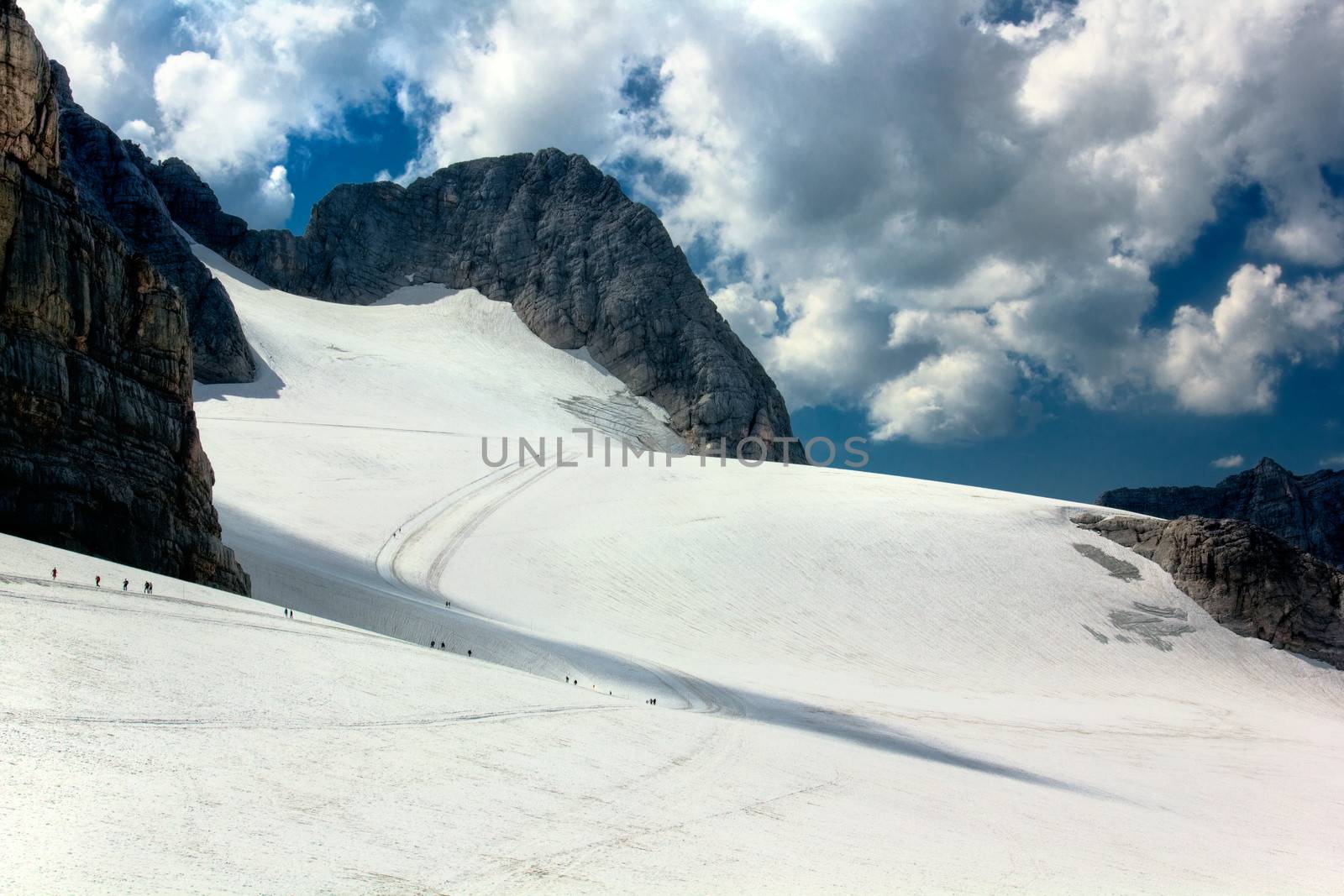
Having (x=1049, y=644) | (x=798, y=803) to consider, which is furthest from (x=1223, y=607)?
(x=798, y=803)

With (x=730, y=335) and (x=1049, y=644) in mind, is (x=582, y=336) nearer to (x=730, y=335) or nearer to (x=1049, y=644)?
(x=730, y=335)

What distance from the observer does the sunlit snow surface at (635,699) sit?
360 inches

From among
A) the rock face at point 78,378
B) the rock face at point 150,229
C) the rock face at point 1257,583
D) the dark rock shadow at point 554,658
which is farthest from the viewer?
Answer: the rock face at point 150,229

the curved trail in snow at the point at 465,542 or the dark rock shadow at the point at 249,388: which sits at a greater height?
the dark rock shadow at the point at 249,388

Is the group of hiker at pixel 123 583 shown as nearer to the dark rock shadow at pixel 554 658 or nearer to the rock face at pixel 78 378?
the rock face at pixel 78 378

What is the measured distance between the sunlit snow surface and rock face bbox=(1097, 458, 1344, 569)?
48.5 meters

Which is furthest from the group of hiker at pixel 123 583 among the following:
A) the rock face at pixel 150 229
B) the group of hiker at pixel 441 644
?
the rock face at pixel 150 229

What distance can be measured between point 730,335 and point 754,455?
17.5 m

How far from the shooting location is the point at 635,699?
21938 mm

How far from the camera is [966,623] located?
1383 inches

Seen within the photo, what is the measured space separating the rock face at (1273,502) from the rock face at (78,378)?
3053 inches

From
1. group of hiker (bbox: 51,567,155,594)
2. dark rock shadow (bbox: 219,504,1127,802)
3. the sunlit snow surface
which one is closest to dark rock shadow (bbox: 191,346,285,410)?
the sunlit snow surface

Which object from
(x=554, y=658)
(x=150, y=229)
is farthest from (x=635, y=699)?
(x=150, y=229)

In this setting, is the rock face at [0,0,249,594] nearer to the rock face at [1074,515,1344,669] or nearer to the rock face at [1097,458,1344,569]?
the rock face at [1074,515,1344,669]
